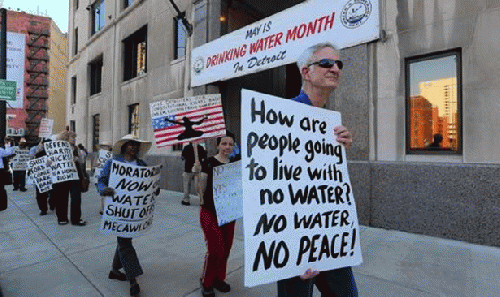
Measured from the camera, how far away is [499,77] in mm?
5105

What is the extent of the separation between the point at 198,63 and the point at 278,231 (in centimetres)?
965

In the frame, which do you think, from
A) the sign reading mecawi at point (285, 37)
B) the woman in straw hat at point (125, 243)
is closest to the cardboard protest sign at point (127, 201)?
the woman in straw hat at point (125, 243)

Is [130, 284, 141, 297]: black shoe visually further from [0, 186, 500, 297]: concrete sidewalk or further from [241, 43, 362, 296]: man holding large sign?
[241, 43, 362, 296]: man holding large sign

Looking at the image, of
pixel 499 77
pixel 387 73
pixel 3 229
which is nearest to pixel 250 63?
pixel 387 73

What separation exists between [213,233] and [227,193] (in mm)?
443

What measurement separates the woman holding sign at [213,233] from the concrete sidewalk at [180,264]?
0.20 m

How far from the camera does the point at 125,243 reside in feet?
12.3

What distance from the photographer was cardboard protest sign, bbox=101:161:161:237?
12.3ft

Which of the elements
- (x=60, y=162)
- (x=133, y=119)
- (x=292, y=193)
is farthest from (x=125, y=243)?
(x=133, y=119)

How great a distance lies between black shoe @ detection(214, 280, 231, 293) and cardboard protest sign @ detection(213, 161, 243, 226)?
2.37 ft

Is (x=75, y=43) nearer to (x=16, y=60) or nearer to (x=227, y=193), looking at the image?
(x=16, y=60)

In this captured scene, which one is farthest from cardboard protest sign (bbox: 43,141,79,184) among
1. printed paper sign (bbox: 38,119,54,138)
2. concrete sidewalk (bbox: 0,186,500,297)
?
printed paper sign (bbox: 38,119,54,138)

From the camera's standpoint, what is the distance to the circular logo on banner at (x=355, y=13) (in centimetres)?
649

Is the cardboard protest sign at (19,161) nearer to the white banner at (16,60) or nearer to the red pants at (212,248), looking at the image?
the red pants at (212,248)
